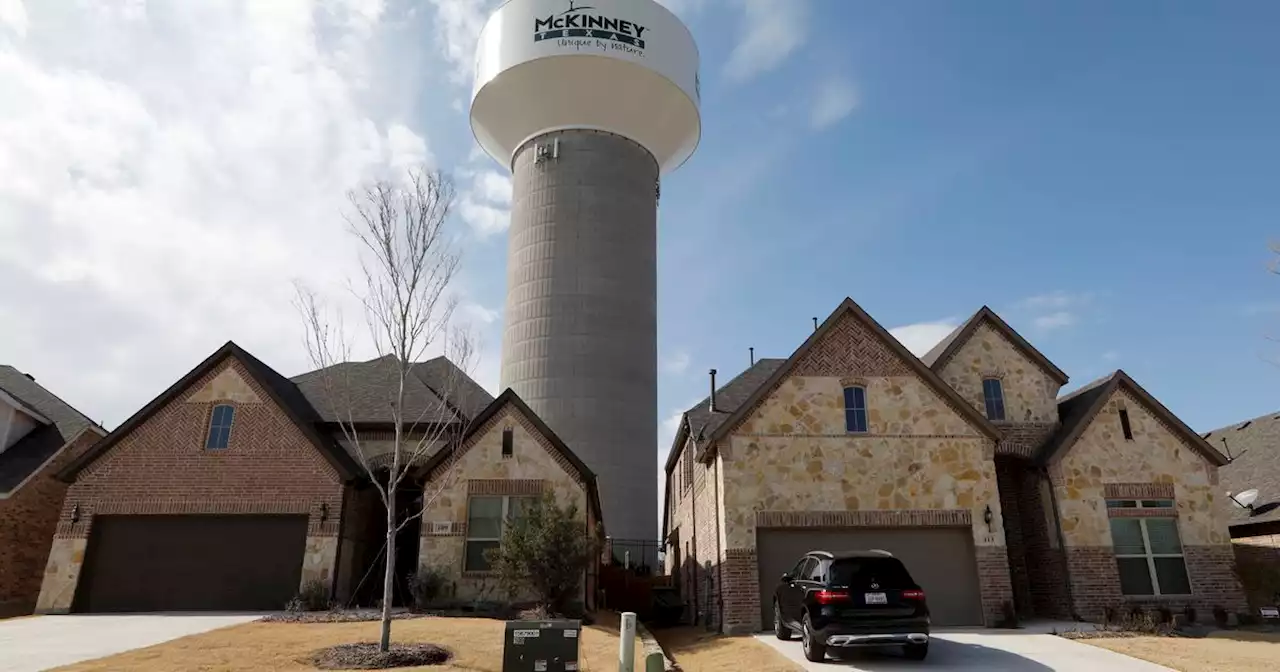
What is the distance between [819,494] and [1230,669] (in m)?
8.58

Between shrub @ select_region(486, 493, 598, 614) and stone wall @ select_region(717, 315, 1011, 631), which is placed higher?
stone wall @ select_region(717, 315, 1011, 631)

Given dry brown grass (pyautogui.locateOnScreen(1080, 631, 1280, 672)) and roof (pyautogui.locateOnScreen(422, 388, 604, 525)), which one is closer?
dry brown grass (pyautogui.locateOnScreen(1080, 631, 1280, 672))

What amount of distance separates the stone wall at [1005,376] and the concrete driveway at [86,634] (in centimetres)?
2013

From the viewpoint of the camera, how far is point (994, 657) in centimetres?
1270

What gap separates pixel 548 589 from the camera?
57.5ft

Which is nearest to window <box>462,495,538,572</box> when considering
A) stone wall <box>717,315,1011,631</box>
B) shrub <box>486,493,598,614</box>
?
shrub <box>486,493,598,614</box>

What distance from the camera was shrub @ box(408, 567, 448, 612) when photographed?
61.4 ft

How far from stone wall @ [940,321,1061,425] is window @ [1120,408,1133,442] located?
83.2 inches

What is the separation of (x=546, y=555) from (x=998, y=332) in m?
15.3

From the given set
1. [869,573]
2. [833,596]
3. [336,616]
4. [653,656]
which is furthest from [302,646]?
[869,573]

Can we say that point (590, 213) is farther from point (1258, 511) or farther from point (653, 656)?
point (653, 656)

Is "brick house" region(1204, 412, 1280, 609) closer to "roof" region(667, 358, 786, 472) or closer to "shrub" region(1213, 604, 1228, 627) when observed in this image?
"shrub" region(1213, 604, 1228, 627)

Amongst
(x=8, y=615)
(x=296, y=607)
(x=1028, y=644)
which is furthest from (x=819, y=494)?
(x=8, y=615)

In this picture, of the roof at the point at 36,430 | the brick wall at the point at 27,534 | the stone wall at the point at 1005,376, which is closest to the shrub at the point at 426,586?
the brick wall at the point at 27,534
